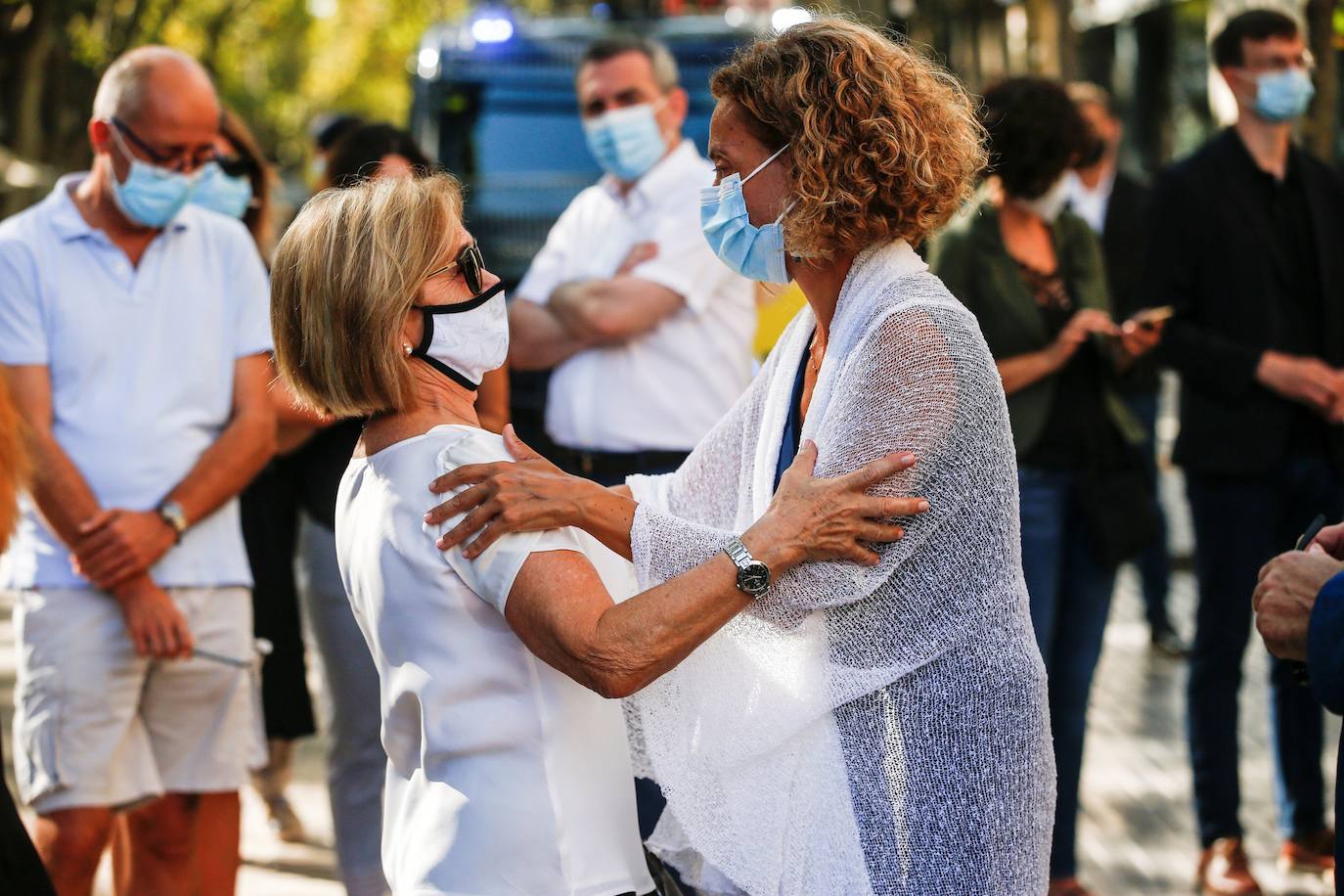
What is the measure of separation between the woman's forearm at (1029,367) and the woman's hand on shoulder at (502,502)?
2496 mm

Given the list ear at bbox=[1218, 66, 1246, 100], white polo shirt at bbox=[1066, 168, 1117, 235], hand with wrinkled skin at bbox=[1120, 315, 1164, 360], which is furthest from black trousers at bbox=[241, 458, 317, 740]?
white polo shirt at bbox=[1066, 168, 1117, 235]

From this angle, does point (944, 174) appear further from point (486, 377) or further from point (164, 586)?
point (164, 586)

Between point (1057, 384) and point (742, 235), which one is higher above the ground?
point (742, 235)

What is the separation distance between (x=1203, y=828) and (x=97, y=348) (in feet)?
11.6

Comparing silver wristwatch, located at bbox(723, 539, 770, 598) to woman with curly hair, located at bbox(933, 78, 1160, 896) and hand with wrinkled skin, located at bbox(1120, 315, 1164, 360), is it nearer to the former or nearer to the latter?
woman with curly hair, located at bbox(933, 78, 1160, 896)

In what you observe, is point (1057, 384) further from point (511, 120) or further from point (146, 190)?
point (511, 120)

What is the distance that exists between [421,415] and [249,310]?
1968 millimetres

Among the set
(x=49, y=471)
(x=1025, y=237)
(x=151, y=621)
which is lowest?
(x=151, y=621)

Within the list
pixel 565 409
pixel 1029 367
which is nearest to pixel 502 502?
pixel 565 409

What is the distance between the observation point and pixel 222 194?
5223mm

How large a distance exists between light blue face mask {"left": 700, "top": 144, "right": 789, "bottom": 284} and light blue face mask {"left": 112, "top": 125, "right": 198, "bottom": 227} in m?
1.84

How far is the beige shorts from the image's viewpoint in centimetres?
417

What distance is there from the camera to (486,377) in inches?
175

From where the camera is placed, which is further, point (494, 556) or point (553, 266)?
point (553, 266)
